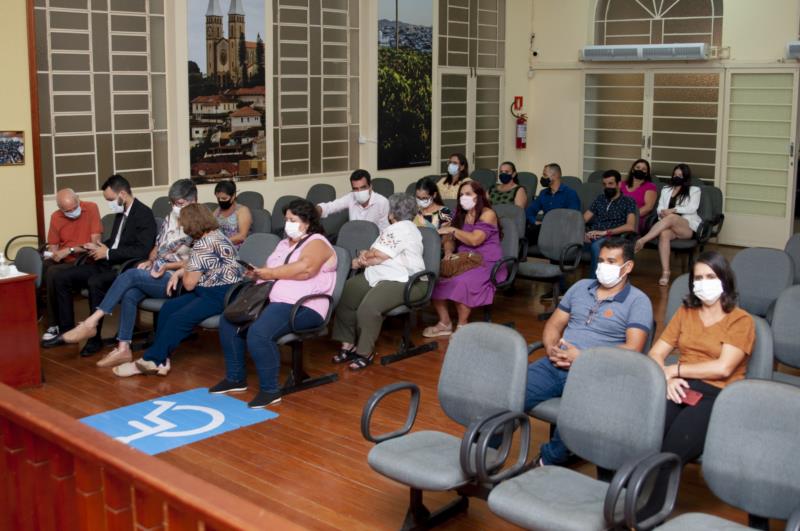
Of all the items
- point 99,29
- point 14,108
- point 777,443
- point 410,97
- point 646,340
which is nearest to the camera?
point 777,443

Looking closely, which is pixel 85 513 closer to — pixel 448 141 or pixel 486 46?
pixel 448 141

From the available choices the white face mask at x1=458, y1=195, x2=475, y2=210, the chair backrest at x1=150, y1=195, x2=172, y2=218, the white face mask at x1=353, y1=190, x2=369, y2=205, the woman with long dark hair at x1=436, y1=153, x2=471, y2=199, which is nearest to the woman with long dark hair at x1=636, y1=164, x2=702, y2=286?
the woman with long dark hair at x1=436, y1=153, x2=471, y2=199

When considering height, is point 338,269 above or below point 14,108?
below

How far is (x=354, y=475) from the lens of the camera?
207 inches

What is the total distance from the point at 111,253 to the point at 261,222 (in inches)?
59.3

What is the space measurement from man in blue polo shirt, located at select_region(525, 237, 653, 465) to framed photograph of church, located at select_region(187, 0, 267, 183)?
6577 mm

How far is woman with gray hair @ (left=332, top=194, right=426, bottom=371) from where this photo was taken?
7422 mm

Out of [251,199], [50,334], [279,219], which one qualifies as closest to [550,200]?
[279,219]

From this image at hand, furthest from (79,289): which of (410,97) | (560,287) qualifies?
(410,97)

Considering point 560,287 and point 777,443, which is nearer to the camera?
point 777,443

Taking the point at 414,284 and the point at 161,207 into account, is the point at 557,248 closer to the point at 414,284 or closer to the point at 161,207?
the point at 414,284

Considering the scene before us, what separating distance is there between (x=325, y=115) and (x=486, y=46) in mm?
3251

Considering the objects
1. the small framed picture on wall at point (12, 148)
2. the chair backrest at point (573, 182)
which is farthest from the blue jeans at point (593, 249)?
the small framed picture on wall at point (12, 148)

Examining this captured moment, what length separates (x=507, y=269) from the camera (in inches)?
332
